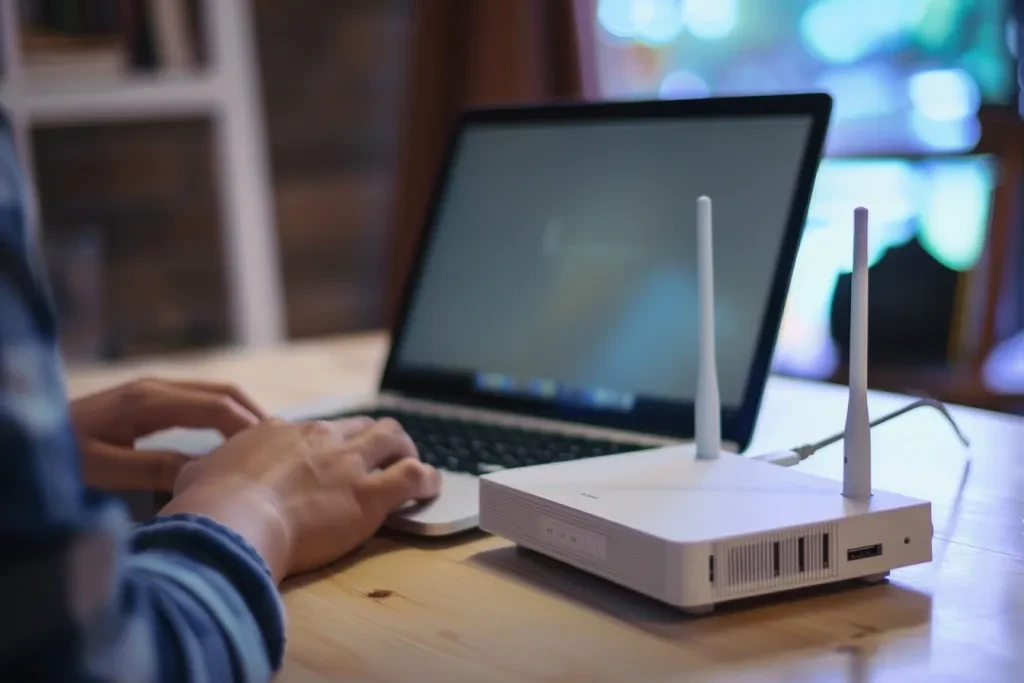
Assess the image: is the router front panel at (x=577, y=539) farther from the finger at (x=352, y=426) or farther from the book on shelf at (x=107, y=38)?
the book on shelf at (x=107, y=38)

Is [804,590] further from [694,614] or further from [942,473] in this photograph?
[942,473]

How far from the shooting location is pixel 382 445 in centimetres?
83

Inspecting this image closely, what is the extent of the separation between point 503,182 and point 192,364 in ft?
2.05

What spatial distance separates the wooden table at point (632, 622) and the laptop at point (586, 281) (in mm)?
83

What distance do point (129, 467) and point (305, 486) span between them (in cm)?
24

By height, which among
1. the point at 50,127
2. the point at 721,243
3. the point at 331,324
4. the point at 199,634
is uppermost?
the point at 50,127

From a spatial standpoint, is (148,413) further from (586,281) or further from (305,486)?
Result: (586,281)

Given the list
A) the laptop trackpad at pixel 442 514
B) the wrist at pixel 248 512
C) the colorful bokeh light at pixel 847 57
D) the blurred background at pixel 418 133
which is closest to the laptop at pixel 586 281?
the laptop trackpad at pixel 442 514

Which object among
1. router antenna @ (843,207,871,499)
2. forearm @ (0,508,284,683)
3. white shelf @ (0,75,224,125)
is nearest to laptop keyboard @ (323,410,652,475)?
router antenna @ (843,207,871,499)

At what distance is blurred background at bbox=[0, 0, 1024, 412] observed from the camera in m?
2.49

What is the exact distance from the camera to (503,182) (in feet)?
4.03

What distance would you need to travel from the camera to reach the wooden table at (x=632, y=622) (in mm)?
599

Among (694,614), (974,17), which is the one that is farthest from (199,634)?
(974,17)

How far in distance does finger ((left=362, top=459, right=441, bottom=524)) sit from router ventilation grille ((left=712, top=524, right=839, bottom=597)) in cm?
24
